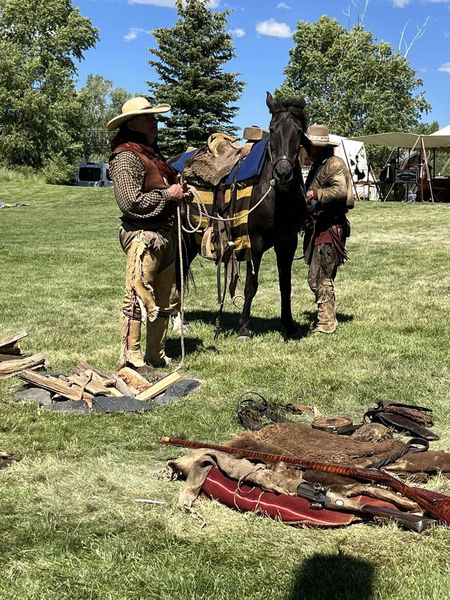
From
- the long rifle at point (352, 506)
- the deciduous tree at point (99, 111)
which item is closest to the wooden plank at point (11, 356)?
the long rifle at point (352, 506)

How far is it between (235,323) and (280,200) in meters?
1.99

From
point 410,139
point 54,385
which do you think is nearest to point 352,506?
point 54,385

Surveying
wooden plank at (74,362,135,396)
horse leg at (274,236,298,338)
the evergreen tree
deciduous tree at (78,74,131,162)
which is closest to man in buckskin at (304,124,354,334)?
horse leg at (274,236,298,338)

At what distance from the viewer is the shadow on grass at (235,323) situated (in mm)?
8000

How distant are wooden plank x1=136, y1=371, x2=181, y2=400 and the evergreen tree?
44456 millimetres

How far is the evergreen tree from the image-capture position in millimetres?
48469

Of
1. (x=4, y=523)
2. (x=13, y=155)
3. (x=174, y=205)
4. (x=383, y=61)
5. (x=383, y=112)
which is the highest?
(x=383, y=61)

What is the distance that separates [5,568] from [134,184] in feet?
11.4

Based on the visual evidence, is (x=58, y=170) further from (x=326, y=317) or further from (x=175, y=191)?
(x=175, y=191)

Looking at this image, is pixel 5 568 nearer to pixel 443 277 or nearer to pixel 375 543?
pixel 375 543

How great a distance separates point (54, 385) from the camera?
17.9 ft

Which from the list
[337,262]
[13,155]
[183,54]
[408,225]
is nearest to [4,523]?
[337,262]

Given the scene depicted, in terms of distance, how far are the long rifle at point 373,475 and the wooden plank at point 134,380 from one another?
151cm

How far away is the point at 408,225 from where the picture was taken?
19641mm
